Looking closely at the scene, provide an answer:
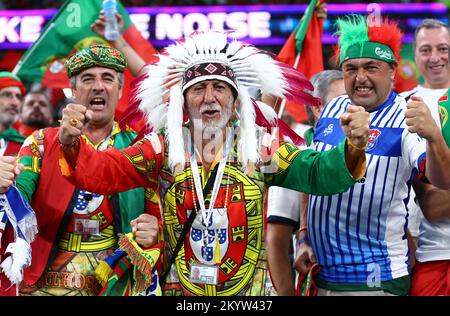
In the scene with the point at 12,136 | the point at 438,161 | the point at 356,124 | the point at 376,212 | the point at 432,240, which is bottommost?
the point at 432,240

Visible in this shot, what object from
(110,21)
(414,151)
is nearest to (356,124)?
(414,151)

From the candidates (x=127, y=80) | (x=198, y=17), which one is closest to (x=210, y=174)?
(x=127, y=80)

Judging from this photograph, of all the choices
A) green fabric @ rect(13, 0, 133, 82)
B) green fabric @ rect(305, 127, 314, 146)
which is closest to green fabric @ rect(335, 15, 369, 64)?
green fabric @ rect(305, 127, 314, 146)

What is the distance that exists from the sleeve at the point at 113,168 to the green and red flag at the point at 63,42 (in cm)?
245

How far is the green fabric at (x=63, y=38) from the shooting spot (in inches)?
253

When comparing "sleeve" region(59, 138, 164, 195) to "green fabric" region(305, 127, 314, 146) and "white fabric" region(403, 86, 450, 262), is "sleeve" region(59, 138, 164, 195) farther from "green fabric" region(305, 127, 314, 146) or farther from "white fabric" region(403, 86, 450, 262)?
"white fabric" region(403, 86, 450, 262)

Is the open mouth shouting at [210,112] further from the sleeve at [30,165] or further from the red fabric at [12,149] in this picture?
the red fabric at [12,149]

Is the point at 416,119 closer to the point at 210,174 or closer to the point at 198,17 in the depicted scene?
the point at 210,174

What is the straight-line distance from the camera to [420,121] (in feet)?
12.8

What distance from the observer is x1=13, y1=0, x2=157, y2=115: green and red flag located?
21.1ft

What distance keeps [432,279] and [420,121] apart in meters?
1.07

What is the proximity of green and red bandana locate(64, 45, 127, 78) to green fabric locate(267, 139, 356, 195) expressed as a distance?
1.28 meters

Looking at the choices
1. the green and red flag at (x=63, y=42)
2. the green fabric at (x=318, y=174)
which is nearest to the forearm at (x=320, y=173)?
the green fabric at (x=318, y=174)

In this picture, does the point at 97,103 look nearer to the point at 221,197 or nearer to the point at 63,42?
the point at 221,197
